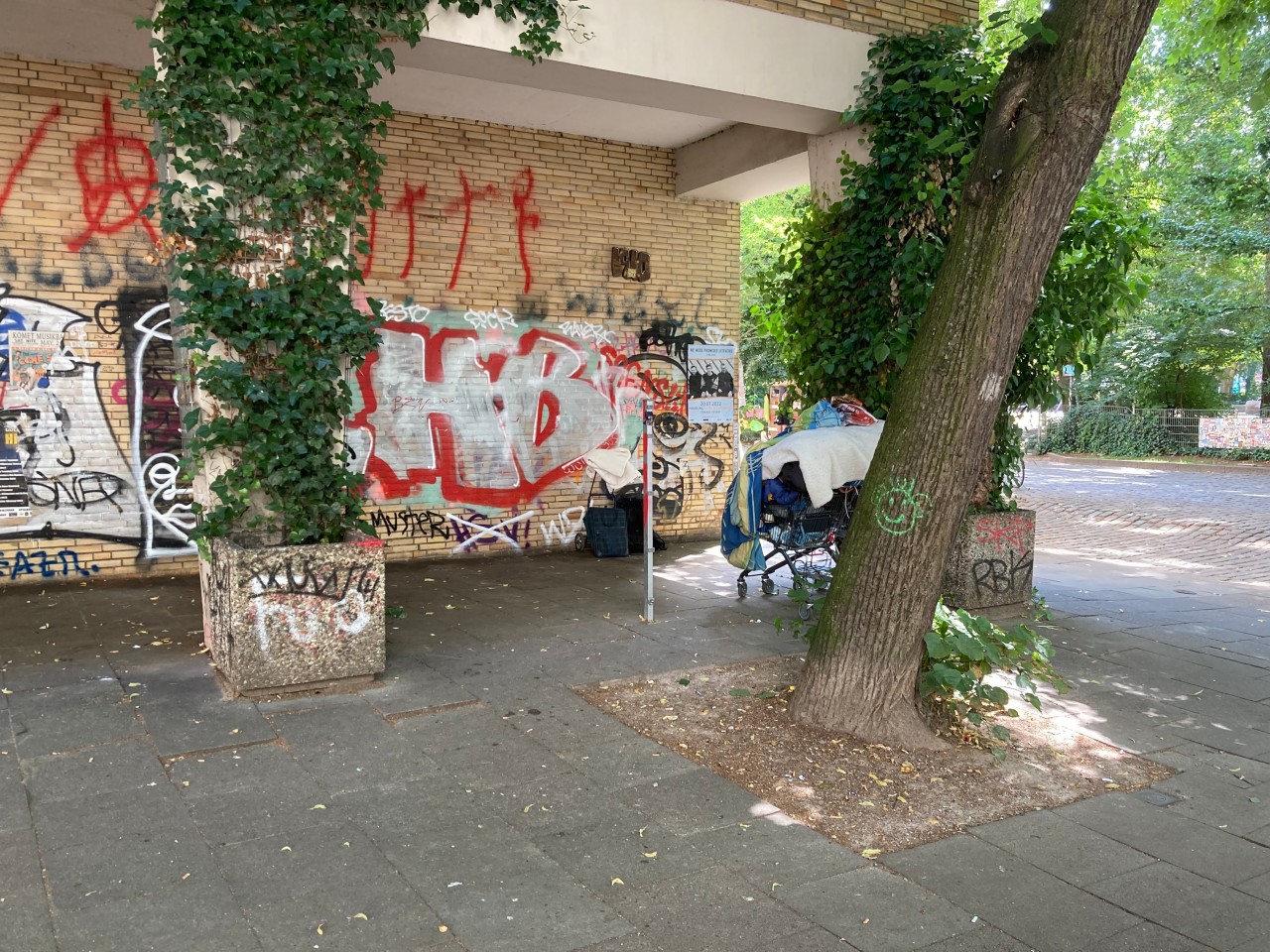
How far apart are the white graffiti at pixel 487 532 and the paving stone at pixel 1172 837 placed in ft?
24.8

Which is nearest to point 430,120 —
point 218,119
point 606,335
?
point 606,335

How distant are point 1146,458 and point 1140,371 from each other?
263 cm

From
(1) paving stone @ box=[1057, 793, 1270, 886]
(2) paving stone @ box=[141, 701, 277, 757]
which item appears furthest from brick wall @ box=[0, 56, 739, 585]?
(1) paving stone @ box=[1057, 793, 1270, 886]

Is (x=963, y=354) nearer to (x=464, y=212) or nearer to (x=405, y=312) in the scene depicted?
(x=405, y=312)

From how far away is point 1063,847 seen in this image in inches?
164

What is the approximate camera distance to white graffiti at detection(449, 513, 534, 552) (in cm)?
1101

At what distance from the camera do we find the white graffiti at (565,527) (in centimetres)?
1156

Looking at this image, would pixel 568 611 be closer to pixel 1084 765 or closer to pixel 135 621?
pixel 135 621

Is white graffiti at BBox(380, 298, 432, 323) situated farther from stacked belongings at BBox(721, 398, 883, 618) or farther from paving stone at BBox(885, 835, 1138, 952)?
paving stone at BBox(885, 835, 1138, 952)

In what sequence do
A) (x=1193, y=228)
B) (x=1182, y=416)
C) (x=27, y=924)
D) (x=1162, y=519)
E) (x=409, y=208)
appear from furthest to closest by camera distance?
(x=1182, y=416) < (x=1193, y=228) < (x=1162, y=519) < (x=409, y=208) < (x=27, y=924)

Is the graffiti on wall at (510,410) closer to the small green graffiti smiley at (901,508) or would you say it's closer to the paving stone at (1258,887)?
the small green graffiti smiley at (901,508)

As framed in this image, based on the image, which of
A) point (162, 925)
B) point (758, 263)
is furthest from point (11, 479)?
point (758, 263)

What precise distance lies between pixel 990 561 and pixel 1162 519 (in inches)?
341

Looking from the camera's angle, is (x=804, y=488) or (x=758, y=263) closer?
(x=804, y=488)
